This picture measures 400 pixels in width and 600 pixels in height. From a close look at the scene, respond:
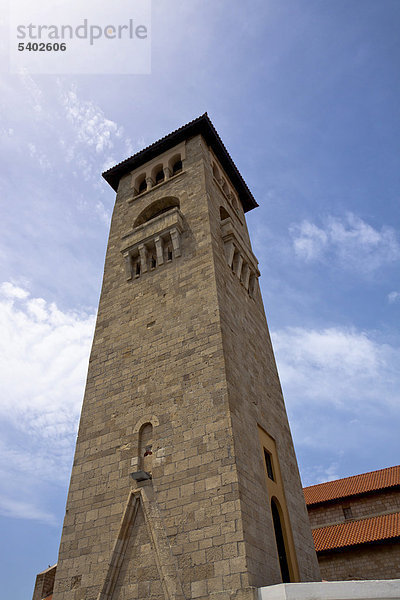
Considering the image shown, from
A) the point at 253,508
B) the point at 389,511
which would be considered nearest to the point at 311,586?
the point at 253,508

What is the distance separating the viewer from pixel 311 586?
22.4ft

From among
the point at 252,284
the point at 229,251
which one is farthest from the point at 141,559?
the point at 252,284

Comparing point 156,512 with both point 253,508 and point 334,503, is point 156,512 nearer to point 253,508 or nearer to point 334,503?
point 253,508

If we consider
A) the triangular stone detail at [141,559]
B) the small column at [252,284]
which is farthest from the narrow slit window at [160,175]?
the triangular stone detail at [141,559]

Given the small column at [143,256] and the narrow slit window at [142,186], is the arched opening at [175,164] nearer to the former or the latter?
the narrow slit window at [142,186]

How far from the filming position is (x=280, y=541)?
31.6 feet

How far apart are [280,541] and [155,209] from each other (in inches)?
463

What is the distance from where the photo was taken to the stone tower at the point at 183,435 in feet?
25.6

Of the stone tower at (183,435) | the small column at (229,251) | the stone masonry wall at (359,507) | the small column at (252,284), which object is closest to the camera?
the stone tower at (183,435)

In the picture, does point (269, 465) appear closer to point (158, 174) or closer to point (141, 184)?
point (158, 174)

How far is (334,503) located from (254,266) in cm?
1364

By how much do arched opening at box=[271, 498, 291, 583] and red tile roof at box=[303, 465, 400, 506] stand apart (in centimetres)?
1265

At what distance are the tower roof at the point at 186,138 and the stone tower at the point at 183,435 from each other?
8.94 feet

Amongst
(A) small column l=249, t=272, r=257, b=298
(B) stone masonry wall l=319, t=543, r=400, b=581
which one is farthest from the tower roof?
(B) stone masonry wall l=319, t=543, r=400, b=581
